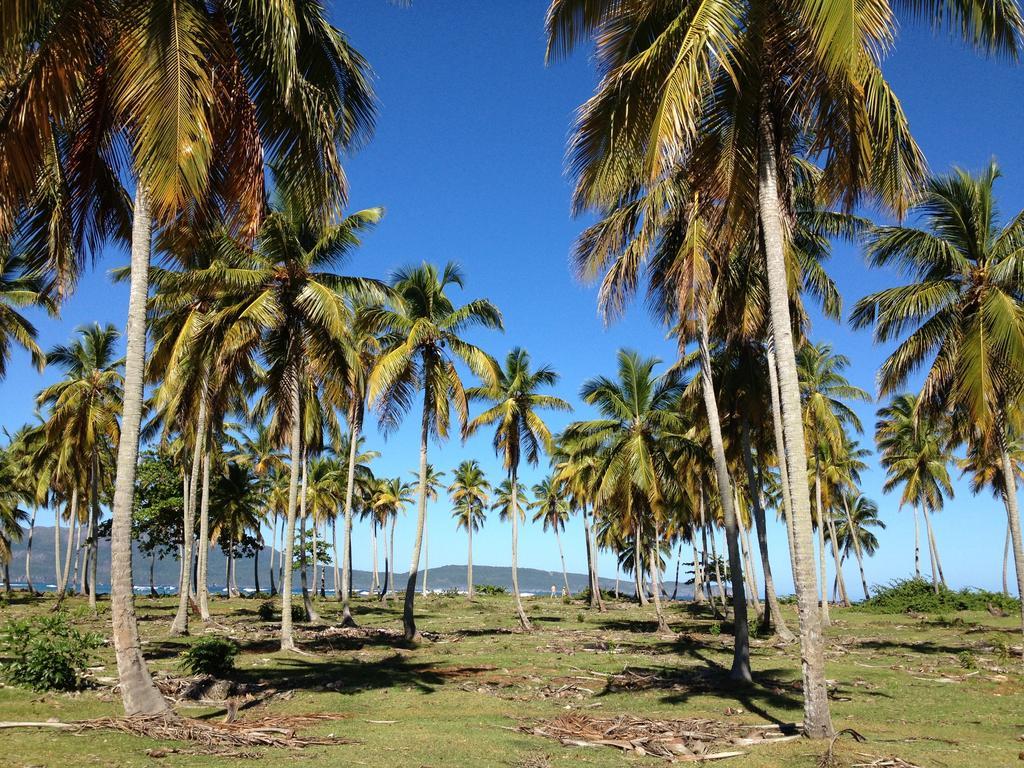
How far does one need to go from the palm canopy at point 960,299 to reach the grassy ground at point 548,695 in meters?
6.97

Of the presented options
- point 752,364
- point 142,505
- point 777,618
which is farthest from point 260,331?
point 142,505

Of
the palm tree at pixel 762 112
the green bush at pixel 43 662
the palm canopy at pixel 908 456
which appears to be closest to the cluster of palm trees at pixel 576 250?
the palm tree at pixel 762 112

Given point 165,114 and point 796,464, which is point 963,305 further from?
point 165,114

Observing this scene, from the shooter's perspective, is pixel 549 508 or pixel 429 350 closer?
pixel 429 350

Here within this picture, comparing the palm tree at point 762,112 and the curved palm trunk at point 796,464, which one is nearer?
the palm tree at point 762,112

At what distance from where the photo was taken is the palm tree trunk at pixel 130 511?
369 inches

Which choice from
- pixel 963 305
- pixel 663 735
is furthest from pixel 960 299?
pixel 663 735

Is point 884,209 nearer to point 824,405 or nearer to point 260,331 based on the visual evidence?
point 260,331

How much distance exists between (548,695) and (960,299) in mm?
15126

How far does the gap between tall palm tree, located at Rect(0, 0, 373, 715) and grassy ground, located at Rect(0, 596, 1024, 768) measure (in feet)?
9.05

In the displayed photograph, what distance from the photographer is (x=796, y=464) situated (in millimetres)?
A: 9453

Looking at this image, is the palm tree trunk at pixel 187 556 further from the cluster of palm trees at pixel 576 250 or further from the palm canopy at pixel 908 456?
the palm canopy at pixel 908 456

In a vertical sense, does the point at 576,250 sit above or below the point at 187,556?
above

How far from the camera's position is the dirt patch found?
9375mm
